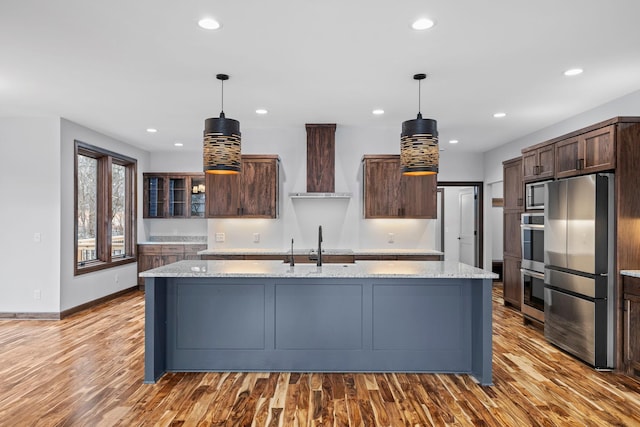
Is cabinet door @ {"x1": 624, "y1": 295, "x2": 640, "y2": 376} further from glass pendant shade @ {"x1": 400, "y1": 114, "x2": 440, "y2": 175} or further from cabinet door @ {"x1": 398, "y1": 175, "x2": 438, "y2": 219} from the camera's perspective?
cabinet door @ {"x1": 398, "y1": 175, "x2": 438, "y2": 219}

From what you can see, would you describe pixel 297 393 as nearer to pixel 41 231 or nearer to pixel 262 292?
pixel 262 292

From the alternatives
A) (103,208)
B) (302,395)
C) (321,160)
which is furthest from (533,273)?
(103,208)

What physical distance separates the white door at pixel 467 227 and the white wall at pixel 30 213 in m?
7.12

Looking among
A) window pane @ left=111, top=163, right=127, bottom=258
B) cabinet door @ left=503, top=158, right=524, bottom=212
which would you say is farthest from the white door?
window pane @ left=111, top=163, right=127, bottom=258

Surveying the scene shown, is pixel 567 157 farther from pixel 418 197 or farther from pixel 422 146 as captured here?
pixel 418 197

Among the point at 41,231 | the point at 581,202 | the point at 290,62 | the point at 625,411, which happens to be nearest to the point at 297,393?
the point at 625,411

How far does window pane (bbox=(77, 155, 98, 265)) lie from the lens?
20.0 feet

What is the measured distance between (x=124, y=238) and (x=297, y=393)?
18.2ft

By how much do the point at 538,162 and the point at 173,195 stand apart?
6.16 meters

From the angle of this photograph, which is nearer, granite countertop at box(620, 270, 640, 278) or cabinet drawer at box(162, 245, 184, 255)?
granite countertop at box(620, 270, 640, 278)

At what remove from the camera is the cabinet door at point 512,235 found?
5.71 metres

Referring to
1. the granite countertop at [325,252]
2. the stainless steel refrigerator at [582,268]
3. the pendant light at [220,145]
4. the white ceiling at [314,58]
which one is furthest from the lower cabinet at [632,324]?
the pendant light at [220,145]

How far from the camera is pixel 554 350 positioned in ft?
13.6

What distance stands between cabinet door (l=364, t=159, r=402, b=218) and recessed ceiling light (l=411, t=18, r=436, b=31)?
2.99m
